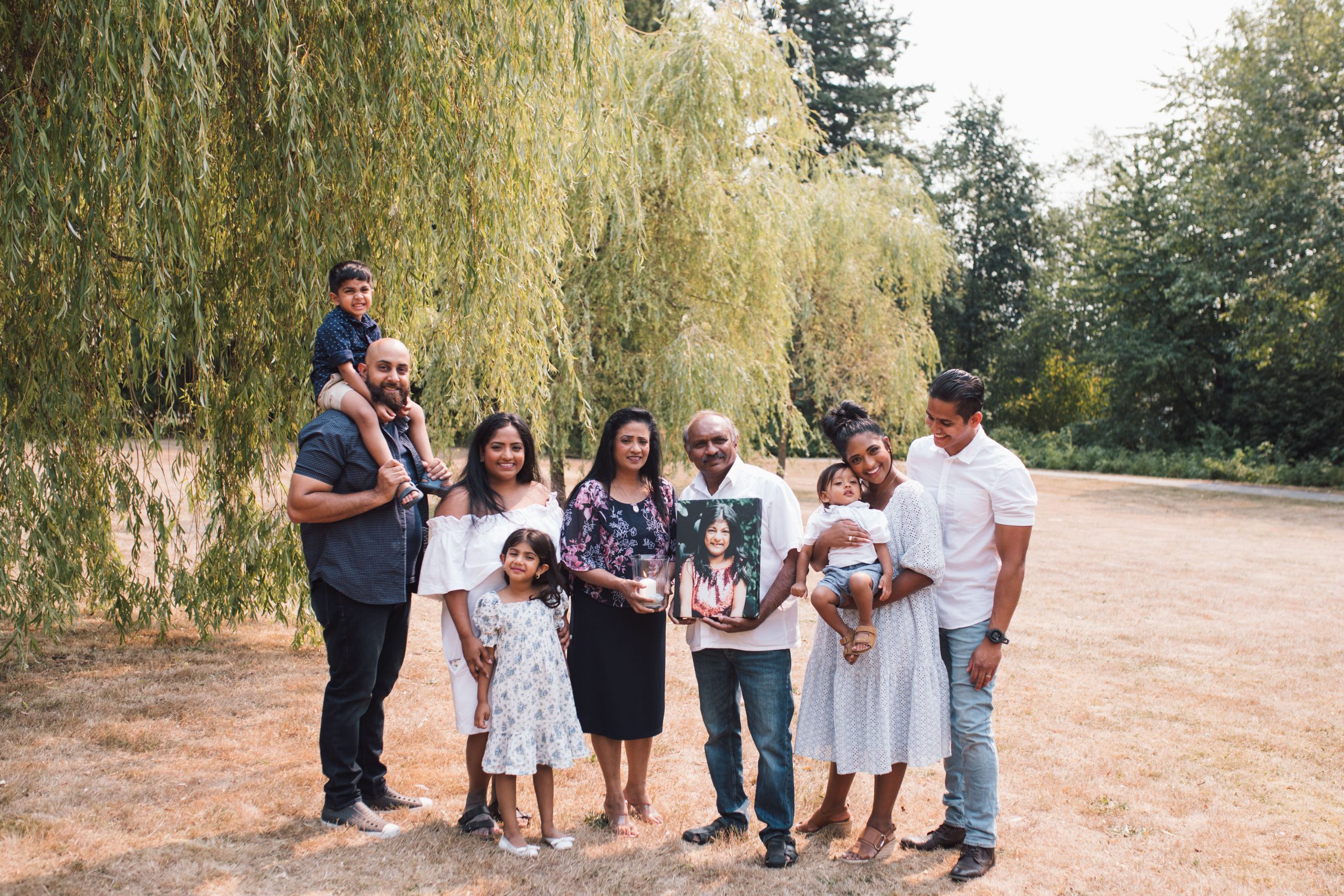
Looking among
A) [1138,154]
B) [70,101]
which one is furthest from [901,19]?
[70,101]

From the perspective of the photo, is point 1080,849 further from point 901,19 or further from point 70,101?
point 901,19

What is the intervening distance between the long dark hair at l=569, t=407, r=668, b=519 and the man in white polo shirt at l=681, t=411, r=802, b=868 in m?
0.12

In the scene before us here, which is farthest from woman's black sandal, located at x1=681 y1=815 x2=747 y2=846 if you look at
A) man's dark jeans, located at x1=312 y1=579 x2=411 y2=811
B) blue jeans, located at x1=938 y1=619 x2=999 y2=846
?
man's dark jeans, located at x1=312 y1=579 x2=411 y2=811

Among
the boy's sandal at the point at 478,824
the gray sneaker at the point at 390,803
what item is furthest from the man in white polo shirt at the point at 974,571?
the gray sneaker at the point at 390,803

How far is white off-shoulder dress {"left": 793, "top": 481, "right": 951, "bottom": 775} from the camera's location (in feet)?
12.1

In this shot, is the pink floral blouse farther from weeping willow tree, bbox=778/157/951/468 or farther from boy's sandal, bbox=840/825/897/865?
weeping willow tree, bbox=778/157/951/468

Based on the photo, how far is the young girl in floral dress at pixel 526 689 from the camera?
3.70 meters

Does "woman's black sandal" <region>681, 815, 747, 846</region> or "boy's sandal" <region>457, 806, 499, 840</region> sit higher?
"boy's sandal" <region>457, 806, 499, 840</region>

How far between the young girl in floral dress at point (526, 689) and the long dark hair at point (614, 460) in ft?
1.01

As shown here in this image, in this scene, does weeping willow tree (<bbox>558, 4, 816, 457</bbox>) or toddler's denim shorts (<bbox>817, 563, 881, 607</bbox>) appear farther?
weeping willow tree (<bbox>558, 4, 816, 457</bbox>)

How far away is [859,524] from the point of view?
12.0 ft

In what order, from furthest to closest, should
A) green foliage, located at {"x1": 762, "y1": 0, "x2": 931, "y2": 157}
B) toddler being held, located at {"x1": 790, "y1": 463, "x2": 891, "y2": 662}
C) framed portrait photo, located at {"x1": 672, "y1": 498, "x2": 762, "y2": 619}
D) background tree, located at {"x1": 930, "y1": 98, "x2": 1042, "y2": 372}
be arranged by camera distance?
background tree, located at {"x1": 930, "y1": 98, "x2": 1042, "y2": 372} → green foliage, located at {"x1": 762, "y1": 0, "x2": 931, "y2": 157} → framed portrait photo, located at {"x1": 672, "y1": 498, "x2": 762, "y2": 619} → toddler being held, located at {"x1": 790, "y1": 463, "x2": 891, "y2": 662}

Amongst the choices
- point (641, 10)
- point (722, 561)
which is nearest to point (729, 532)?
point (722, 561)

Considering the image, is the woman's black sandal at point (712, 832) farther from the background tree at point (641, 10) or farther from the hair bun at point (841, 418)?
the background tree at point (641, 10)
